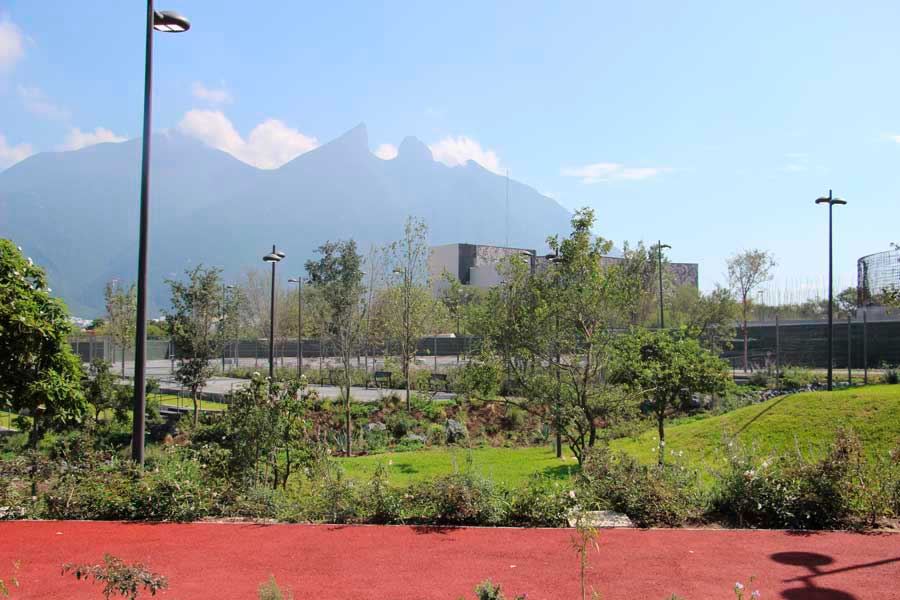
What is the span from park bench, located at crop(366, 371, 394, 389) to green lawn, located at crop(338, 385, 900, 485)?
13.1 meters

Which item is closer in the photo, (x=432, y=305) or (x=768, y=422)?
(x=768, y=422)

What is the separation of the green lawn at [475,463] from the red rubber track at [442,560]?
211 inches

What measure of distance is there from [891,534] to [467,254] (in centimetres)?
6351

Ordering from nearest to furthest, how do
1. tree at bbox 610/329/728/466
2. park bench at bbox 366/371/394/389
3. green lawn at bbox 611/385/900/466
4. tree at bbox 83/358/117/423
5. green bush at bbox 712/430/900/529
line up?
green bush at bbox 712/430/900/529
tree at bbox 610/329/728/466
green lawn at bbox 611/385/900/466
tree at bbox 83/358/117/423
park bench at bbox 366/371/394/389

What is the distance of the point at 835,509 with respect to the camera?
744 centimetres

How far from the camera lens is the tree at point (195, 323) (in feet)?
62.7

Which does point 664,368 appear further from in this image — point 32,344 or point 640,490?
point 32,344

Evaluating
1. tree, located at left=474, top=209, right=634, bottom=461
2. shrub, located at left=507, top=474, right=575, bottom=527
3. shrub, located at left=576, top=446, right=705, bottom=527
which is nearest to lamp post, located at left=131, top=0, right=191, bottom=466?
shrub, located at left=507, top=474, right=575, bottom=527

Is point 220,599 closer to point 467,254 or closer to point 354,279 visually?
point 354,279

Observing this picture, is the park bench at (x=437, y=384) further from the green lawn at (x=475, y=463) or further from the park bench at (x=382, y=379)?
the green lawn at (x=475, y=463)

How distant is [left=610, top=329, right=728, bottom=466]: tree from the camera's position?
1115cm

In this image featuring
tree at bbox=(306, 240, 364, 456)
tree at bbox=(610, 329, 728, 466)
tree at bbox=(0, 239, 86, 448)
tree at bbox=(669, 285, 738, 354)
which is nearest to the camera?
tree at bbox=(0, 239, 86, 448)

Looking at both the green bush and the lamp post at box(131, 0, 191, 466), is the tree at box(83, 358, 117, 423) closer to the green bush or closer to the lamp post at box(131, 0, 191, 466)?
the lamp post at box(131, 0, 191, 466)

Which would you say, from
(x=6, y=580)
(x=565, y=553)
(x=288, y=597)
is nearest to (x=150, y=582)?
(x=288, y=597)
